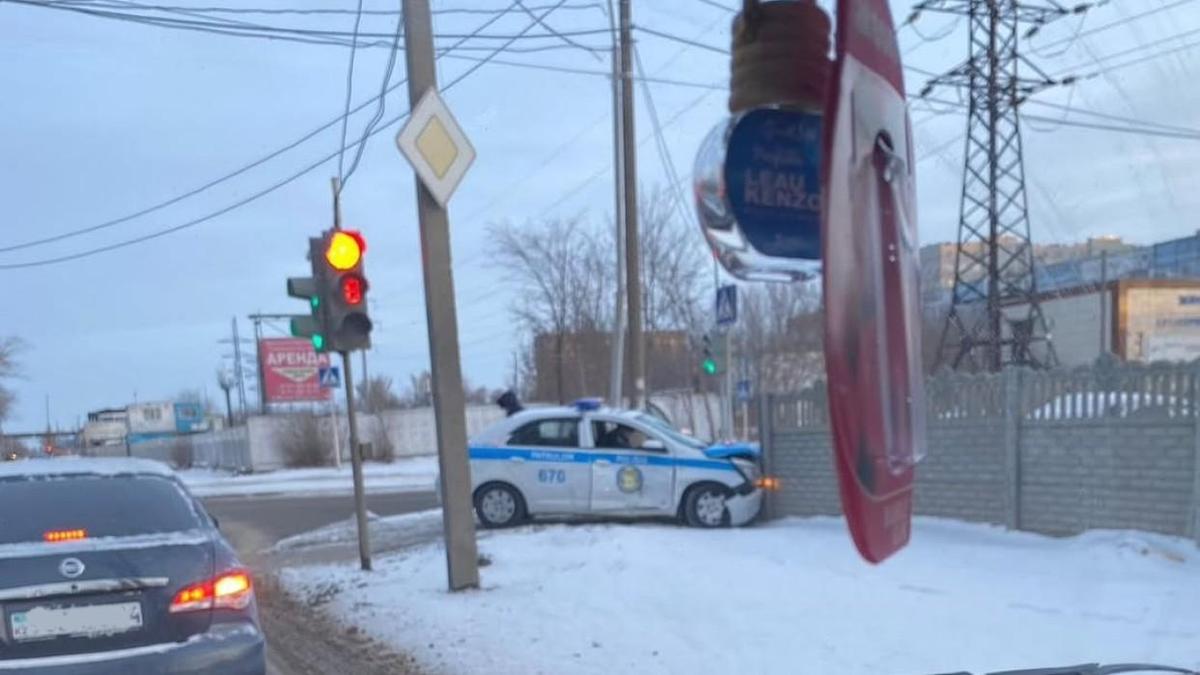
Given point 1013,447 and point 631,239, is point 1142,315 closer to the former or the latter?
point 631,239

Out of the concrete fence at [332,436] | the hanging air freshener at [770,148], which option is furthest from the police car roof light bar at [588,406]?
the concrete fence at [332,436]

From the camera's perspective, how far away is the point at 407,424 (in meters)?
44.2

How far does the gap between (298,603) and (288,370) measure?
3983cm

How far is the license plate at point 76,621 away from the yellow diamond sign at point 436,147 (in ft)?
15.4

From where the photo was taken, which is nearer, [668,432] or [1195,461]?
[1195,461]

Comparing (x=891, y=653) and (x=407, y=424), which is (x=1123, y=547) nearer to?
(x=891, y=653)

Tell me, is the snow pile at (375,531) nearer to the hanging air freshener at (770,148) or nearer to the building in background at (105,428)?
the hanging air freshener at (770,148)

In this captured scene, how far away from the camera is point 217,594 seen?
212 inches

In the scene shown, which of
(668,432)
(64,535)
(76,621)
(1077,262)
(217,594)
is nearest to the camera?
(76,621)

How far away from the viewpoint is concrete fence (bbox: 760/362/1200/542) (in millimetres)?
8539

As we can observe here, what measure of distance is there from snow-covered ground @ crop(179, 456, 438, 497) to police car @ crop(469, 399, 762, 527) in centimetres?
1249

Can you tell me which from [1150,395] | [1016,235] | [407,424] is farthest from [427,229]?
[407,424]

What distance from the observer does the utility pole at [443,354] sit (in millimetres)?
9039

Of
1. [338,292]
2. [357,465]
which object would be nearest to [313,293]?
[338,292]
